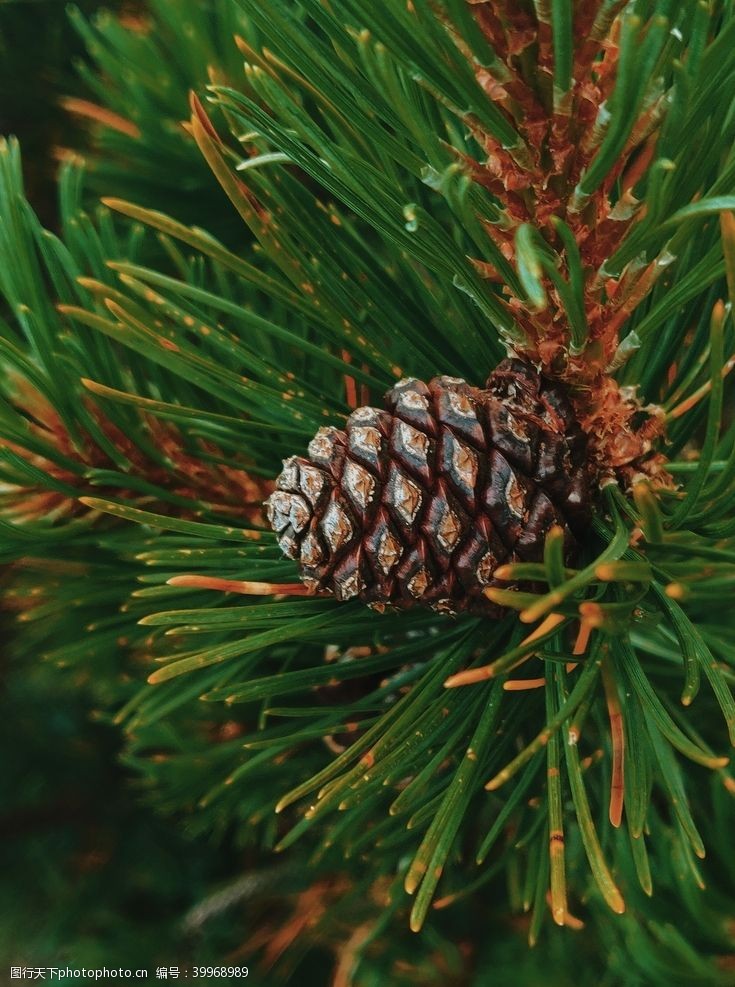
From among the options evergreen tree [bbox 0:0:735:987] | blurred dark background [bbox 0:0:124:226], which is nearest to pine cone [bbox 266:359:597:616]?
evergreen tree [bbox 0:0:735:987]

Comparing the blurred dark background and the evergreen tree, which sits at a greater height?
the blurred dark background

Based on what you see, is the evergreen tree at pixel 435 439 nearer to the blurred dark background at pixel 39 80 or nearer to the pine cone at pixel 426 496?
the pine cone at pixel 426 496

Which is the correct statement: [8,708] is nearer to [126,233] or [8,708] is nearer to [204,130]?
[126,233]

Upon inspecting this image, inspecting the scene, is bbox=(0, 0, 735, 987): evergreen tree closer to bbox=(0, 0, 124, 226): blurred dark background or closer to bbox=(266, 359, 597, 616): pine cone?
bbox=(266, 359, 597, 616): pine cone

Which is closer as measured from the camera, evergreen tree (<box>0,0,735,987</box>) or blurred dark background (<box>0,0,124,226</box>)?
evergreen tree (<box>0,0,735,987</box>)

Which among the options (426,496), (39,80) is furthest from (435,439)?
(39,80)

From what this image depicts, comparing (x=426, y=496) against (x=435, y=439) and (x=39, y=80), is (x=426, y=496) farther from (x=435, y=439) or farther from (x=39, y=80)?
(x=39, y=80)

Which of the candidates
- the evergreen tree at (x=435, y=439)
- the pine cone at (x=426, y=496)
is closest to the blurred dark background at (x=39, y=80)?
the evergreen tree at (x=435, y=439)
